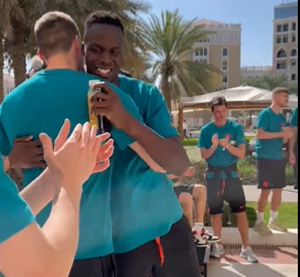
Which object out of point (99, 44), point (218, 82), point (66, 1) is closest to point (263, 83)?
point (218, 82)

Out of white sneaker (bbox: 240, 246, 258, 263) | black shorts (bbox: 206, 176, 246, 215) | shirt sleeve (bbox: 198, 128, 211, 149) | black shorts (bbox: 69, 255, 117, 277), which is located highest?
shirt sleeve (bbox: 198, 128, 211, 149)

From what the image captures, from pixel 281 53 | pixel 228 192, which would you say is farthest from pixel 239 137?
pixel 281 53

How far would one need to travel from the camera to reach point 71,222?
2.96 feet

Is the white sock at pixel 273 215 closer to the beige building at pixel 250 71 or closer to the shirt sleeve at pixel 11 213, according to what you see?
the shirt sleeve at pixel 11 213

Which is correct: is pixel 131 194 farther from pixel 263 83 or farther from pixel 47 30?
pixel 263 83

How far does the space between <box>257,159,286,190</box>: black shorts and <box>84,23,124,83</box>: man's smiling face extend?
354 cm

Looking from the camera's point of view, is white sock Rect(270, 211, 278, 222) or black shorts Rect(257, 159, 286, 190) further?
white sock Rect(270, 211, 278, 222)

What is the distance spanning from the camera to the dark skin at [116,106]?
138 cm

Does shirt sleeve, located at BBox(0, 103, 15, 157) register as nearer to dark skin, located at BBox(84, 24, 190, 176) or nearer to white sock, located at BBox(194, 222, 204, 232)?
dark skin, located at BBox(84, 24, 190, 176)

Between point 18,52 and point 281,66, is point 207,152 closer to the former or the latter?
point 18,52

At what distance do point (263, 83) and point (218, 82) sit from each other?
654 inches

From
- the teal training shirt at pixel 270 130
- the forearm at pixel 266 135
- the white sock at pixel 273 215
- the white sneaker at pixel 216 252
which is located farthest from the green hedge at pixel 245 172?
the white sneaker at pixel 216 252

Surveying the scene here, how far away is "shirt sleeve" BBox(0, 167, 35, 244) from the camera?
804mm

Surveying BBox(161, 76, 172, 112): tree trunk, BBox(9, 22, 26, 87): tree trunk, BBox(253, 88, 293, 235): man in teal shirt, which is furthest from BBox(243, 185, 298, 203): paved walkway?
BBox(161, 76, 172, 112): tree trunk
